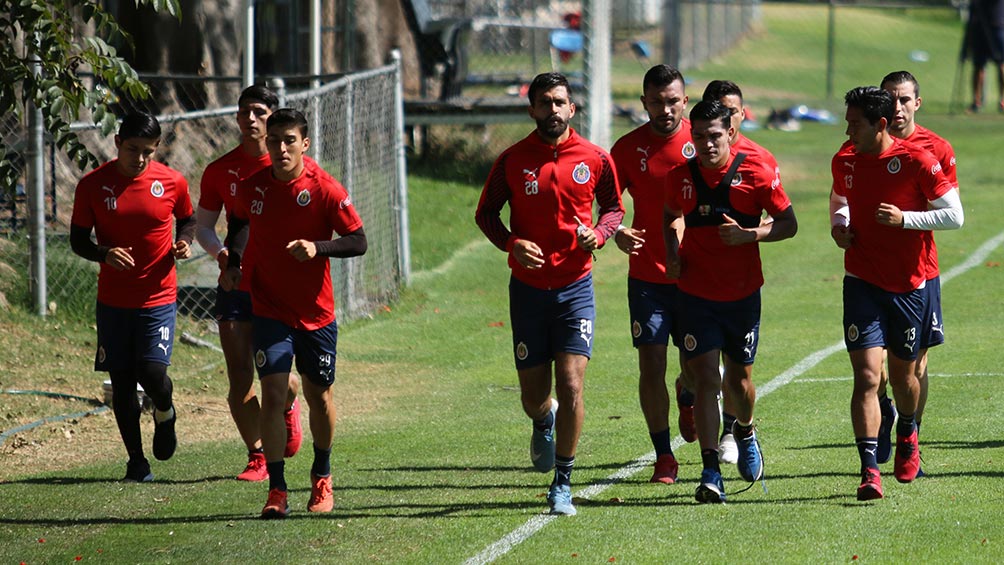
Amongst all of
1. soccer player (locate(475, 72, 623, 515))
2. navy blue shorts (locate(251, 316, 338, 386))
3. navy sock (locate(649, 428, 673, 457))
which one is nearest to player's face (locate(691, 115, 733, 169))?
soccer player (locate(475, 72, 623, 515))

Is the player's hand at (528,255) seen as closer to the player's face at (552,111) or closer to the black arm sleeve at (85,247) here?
the player's face at (552,111)

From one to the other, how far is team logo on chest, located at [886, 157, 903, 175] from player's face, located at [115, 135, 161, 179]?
419 centimetres

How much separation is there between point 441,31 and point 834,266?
889cm

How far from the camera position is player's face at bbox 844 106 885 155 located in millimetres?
7668

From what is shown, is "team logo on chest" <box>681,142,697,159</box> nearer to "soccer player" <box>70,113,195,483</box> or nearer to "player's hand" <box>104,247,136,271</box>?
"soccer player" <box>70,113,195,483</box>

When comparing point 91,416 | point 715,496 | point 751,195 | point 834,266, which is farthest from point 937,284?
point 834,266

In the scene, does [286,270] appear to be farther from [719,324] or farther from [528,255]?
[719,324]

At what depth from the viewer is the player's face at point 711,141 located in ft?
25.1

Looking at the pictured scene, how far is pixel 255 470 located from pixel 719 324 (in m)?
2.99

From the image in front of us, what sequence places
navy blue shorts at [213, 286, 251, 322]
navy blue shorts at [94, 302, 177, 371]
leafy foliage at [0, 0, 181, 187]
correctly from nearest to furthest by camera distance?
leafy foliage at [0, 0, 181, 187] → navy blue shorts at [213, 286, 251, 322] → navy blue shorts at [94, 302, 177, 371]

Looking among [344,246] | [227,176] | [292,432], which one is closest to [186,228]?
[227,176]

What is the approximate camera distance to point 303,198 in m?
7.73

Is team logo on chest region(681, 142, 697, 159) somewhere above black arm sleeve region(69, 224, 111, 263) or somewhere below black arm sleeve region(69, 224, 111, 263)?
above

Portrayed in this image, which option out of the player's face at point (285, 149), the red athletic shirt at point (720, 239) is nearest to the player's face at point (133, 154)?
the player's face at point (285, 149)
